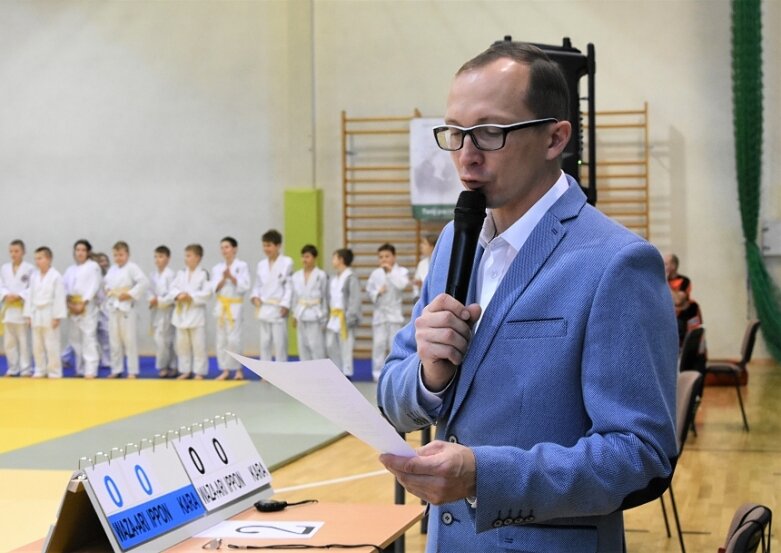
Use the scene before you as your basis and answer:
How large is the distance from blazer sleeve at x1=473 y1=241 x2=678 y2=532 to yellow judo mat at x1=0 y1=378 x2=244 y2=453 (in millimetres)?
7216

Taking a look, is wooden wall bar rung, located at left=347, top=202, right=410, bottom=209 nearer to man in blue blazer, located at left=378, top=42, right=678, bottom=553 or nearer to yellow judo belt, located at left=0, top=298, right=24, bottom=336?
yellow judo belt, located at left=0, top=298, right=24, bottom=336

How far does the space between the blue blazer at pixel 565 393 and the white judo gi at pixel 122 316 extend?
12142 millimetres

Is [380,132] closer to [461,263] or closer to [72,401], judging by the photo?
[72,401]

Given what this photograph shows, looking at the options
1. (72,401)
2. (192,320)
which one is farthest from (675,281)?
(72,401)

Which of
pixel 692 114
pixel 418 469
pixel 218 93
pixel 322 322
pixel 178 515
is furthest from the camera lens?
pixel 218 93

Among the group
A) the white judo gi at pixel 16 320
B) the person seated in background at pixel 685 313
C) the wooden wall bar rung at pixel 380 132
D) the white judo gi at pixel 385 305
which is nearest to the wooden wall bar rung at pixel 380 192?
the wooden wall bar rung at pixel 380 132

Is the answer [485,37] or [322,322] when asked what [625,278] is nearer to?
[322,322]

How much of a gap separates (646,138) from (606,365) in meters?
12.6

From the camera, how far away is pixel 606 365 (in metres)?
1.47

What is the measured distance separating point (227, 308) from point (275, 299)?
64 cm

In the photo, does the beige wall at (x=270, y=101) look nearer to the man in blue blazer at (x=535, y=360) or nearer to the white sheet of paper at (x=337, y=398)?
the man in blue blazer at (x=535, y=360)

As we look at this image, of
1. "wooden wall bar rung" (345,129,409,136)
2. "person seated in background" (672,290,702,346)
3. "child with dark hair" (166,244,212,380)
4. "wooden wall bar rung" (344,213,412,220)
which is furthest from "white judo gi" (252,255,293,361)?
"person seated in background" (672,290,702,346)

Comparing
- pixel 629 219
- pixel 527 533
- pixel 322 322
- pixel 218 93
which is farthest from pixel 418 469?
pixel 218 93

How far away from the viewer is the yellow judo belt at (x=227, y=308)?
1298cm
